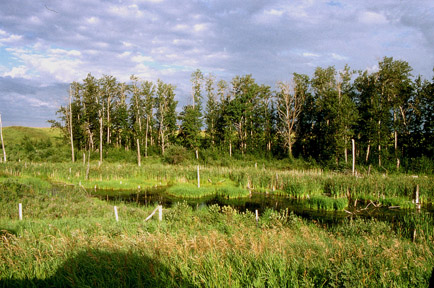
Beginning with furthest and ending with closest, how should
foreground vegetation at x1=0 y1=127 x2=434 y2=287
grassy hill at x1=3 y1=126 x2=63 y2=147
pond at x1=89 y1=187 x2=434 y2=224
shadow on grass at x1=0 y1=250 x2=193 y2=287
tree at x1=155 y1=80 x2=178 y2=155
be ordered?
1. grassy hill at x1=3 y1=126 x2=63 y2=147
2. tree at x1=155 y1=80 x2=178 y2=155
3. pond at x1=89 y1=187 x2=434 y2=224
4. shadow on grass at x1=0 y1=250 x2=193 y2=287
5. foreground vegetation at x1=0 y1=127 x2=434 y2=287

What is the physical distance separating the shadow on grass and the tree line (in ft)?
111

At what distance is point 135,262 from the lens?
5441 mm

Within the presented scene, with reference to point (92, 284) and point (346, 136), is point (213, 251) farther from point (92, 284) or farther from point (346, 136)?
point (346, 136)

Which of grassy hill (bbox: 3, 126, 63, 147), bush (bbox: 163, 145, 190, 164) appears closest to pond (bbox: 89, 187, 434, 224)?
bush (bbox: 163, 145, 190, 164)

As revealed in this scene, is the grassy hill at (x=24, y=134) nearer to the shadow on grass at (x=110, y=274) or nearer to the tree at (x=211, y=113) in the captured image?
the tree at (x=211, y=113)

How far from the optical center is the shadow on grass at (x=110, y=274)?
4.79 metres

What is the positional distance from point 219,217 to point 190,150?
34242 millimetres

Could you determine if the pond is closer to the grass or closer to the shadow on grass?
the grass

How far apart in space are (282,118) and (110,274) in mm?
45345

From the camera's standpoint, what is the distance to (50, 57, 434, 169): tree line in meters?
36.3

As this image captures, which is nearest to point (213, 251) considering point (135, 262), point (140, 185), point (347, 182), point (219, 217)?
point (135, 262)

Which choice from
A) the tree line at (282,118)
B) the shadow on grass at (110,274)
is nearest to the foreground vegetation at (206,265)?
the shadow on grass at (110,274)

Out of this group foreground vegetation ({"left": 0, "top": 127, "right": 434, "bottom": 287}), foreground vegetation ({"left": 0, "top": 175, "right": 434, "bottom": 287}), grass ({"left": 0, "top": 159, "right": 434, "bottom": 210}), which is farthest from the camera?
grass ({"left": 0, "top": 159, "right": 434, "bottom": 210})

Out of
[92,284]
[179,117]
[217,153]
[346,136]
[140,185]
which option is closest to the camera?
[92,284]
